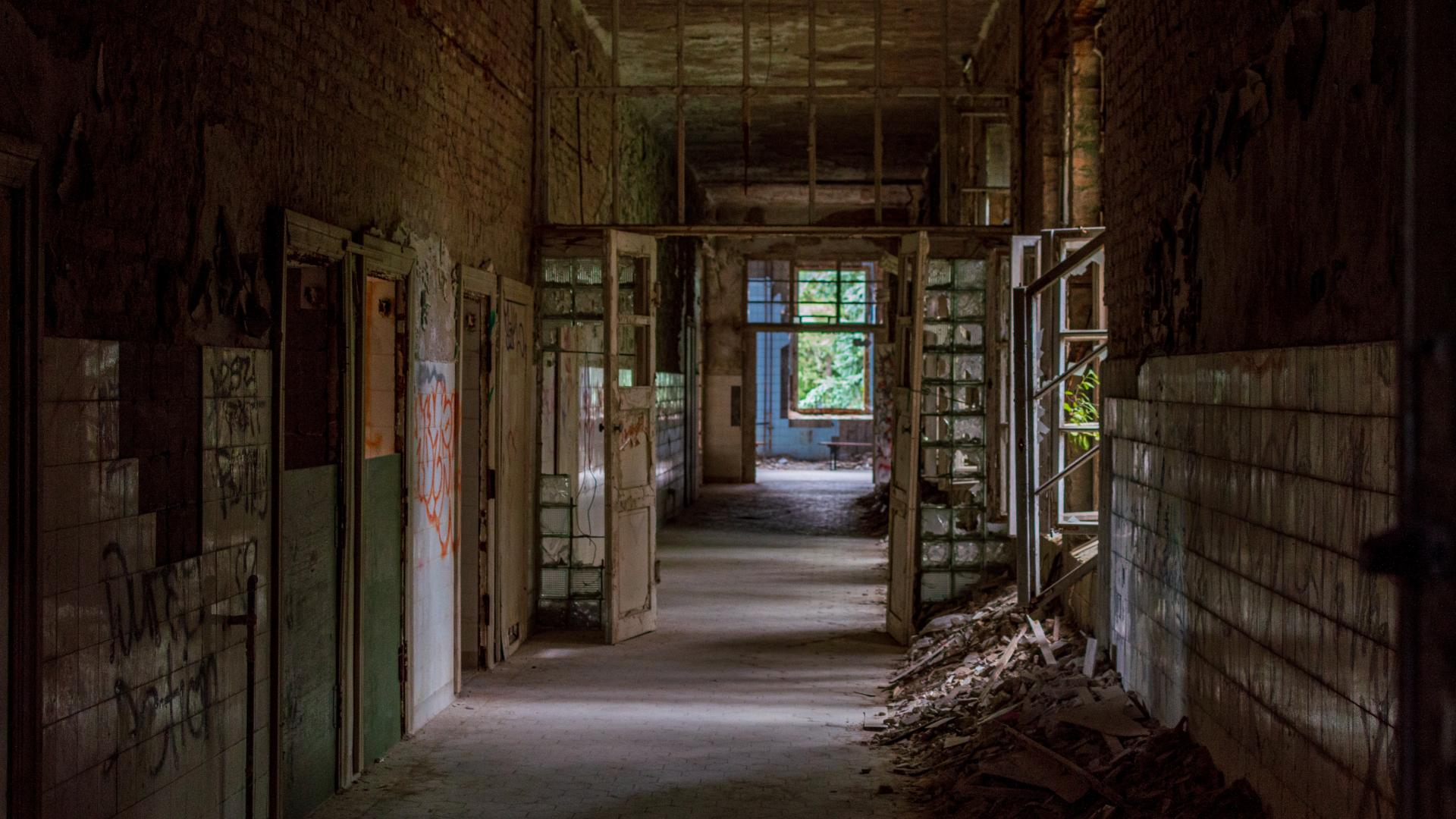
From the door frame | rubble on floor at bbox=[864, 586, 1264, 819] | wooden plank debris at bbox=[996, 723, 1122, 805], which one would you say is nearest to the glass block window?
rubble on floor at bbox=[864, 586, 1264, 819]

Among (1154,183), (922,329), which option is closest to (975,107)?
(922,329)

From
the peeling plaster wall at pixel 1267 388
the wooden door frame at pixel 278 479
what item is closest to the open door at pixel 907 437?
the peeling plaster wall at pixel 1267 388

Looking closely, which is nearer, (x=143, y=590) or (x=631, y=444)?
(x=143, y=590)

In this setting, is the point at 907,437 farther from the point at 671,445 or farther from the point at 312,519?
the point at 671,445

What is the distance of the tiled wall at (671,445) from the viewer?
1541cm

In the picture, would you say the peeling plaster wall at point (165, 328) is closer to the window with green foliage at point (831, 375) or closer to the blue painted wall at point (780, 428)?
the window with green foliage at point (831, 375)

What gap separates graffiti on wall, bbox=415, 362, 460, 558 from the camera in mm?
6324

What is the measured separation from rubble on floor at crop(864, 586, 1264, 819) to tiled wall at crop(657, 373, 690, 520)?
800 cm

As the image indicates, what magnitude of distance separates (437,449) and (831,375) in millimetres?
21368

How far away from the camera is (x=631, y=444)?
888 centimetres

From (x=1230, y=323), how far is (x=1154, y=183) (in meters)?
1.24

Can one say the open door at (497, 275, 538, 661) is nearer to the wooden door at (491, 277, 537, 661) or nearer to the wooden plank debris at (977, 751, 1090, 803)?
the wooden door at (491, 277, 537, 661)

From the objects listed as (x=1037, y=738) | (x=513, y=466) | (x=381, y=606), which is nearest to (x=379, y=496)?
(x=381, y=606)

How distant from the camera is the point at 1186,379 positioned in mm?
4492
